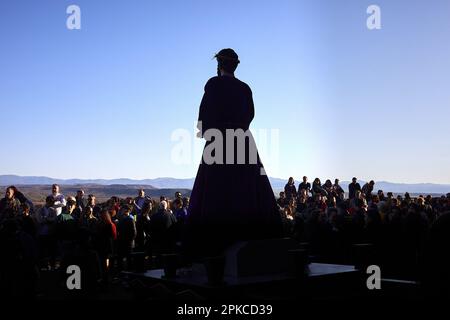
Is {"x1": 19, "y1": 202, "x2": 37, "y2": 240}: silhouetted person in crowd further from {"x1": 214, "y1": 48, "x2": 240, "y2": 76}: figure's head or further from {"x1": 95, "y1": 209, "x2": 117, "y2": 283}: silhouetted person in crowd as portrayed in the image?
{"x1": 214, "y1": 48, "x2": 240, "y2": 76}: figure's head

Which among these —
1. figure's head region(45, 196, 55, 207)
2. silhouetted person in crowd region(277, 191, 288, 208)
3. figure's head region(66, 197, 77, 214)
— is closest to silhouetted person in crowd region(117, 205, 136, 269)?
figure's head region(66, 197, 77, 214)

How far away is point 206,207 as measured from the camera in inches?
362

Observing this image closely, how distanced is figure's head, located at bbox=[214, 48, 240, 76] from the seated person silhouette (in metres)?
0.02

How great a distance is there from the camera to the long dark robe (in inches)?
360

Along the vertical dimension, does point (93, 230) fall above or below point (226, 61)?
below

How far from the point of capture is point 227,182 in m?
9.24

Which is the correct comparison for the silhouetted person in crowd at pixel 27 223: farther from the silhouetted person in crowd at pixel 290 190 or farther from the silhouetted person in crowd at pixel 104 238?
the silhouetted person in crowd at pixel 290 190

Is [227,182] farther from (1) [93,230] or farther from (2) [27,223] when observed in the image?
(2) [27,223]

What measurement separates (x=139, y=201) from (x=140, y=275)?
9.68m

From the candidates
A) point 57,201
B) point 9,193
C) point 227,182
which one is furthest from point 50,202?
point 227,182

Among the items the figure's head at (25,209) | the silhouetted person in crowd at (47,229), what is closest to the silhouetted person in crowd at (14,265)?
the figure's head at (25,209)

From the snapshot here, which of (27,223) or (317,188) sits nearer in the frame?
(27,223)

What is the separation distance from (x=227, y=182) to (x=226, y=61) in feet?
7.56
